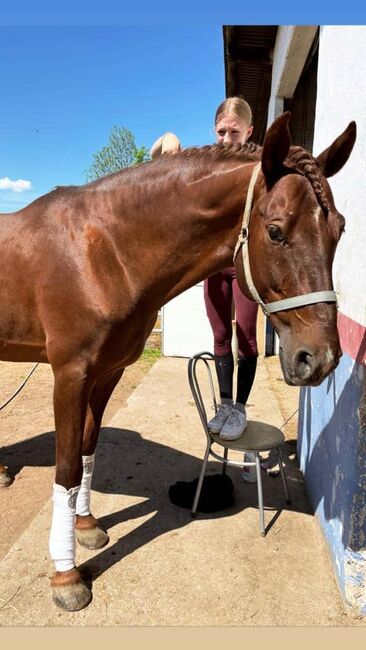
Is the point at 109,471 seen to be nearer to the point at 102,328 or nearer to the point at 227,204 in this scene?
the point at 102,328

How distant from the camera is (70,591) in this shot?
2.02m

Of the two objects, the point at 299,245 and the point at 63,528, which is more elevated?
the point at 299,245

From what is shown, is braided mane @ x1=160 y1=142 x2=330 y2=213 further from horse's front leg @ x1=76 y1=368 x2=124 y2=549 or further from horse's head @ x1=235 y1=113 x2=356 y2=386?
horse's front leg @ x1=76 y1=368 x2=124 y2=549

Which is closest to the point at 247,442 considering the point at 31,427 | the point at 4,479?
the point at 4,479

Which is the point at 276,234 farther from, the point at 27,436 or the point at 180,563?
the point at 27,436

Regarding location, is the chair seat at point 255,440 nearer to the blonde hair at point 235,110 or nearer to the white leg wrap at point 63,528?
the white leg wrap at point 63,528

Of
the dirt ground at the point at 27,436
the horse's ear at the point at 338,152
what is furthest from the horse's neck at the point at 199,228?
the dirt ground at the point at 27,436

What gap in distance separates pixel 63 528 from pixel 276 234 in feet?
5.36

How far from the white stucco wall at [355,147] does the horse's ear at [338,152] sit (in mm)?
259

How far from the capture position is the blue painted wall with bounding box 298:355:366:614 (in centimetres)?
192

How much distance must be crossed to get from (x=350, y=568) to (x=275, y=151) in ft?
5.88

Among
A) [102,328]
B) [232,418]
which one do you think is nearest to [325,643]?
[232,418]

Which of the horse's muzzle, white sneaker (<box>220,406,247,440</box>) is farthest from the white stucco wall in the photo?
white sneaker (<box>220,406,247,440</box>)

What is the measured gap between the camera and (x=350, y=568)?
77.8 inches
